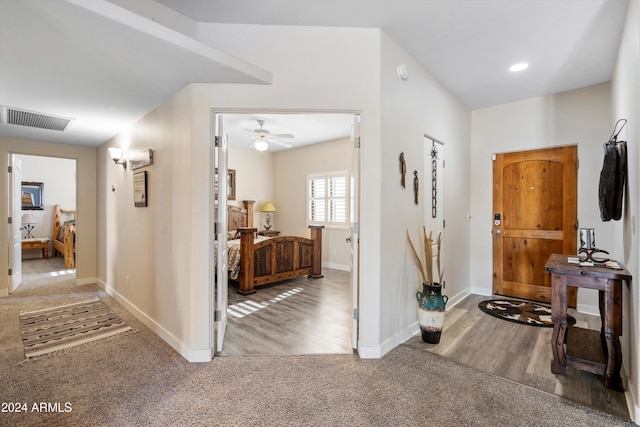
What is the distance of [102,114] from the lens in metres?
3.31

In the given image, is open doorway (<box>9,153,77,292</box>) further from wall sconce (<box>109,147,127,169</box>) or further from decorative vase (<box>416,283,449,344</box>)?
decorative vase (<box>416,283,449,344</box>)

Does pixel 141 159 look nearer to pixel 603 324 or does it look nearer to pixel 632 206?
pixel 632 206

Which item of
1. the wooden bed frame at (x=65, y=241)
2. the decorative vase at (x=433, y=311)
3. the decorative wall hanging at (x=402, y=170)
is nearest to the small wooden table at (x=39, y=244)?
the wooden bed frame at (x=65, y=241)

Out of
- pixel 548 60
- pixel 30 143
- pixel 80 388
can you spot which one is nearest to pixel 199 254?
pixel 80 388

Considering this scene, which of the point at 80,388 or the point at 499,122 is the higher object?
the point at 499,122

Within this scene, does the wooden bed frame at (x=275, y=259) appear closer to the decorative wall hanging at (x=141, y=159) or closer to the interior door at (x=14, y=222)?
the decorative wall hanging at (x=141, y=159)

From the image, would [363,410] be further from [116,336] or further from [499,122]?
[499,122]

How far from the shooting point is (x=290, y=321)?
3.28 metres

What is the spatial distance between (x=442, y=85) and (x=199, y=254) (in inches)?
128

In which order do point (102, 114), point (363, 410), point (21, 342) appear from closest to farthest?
point (363, 410) → point (21, 342) → point (102, 114)

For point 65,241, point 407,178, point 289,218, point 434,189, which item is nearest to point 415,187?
point 407,178

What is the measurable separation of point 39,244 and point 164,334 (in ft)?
21.6

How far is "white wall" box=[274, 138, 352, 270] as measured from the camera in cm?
606

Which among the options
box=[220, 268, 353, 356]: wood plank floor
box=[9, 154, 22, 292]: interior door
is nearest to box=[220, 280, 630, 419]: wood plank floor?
box=[220, 268, 353, 356]: wood plank floor
